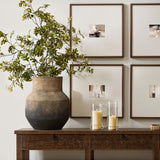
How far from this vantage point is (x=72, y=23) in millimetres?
2465

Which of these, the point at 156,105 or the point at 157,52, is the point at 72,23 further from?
the point at 156,105

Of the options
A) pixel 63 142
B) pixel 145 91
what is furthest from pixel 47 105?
pixel 145 91

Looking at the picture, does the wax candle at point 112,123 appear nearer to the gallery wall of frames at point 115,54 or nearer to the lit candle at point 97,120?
the lit candle at point 97,120

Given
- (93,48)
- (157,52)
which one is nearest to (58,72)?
(93,48)

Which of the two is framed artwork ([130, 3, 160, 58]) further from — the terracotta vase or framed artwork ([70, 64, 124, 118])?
the terracotta vase

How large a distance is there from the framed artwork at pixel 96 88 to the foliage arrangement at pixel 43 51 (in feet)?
0.30

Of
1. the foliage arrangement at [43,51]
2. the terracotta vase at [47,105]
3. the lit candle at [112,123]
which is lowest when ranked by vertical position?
the lit candle at [112,123]

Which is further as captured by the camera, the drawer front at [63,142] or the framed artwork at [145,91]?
the framed artwork at [145,91]

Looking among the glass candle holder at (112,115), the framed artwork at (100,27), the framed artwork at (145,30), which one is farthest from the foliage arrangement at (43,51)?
the framed artwork at (145,30)

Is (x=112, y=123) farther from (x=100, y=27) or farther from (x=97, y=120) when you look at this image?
(x=100, y=27)

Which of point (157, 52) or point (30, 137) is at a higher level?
point (157, 52)

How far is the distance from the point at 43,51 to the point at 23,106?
562 mm

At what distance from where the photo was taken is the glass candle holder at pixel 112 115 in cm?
219

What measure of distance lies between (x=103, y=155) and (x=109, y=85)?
574 mm
